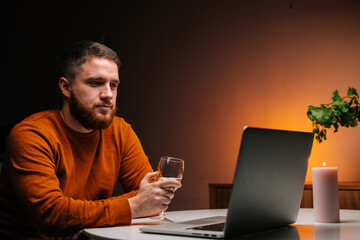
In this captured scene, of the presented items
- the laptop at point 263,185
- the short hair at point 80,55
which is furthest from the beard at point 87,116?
the laptop at point 263,185

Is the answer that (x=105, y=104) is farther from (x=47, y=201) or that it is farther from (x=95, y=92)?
(x=47, y=201)

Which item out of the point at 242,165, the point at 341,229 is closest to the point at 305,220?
the point at 341,229

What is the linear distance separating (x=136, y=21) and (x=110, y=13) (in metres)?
0.31

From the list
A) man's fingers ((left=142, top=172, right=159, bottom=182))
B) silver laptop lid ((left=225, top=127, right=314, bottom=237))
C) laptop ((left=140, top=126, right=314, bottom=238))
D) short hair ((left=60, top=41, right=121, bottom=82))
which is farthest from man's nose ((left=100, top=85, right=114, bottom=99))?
silver laptop lid ((left=225, top=127, right=314, bottom=237))

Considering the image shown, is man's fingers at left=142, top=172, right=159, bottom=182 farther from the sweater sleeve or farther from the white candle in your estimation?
the white candle

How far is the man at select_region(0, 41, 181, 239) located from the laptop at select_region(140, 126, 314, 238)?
237 millimetres

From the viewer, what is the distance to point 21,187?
1286 millimetres

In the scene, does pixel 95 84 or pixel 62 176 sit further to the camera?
pixel 95 84

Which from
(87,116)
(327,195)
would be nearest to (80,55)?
(87,116)

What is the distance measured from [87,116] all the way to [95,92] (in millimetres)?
105

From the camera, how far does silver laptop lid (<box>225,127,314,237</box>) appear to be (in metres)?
0.89

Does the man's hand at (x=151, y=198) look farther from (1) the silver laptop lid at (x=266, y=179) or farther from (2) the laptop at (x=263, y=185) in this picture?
(1) the silver laptop lid at (x=266, y=179)

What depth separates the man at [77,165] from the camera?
1224 mm

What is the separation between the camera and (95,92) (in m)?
1.61
